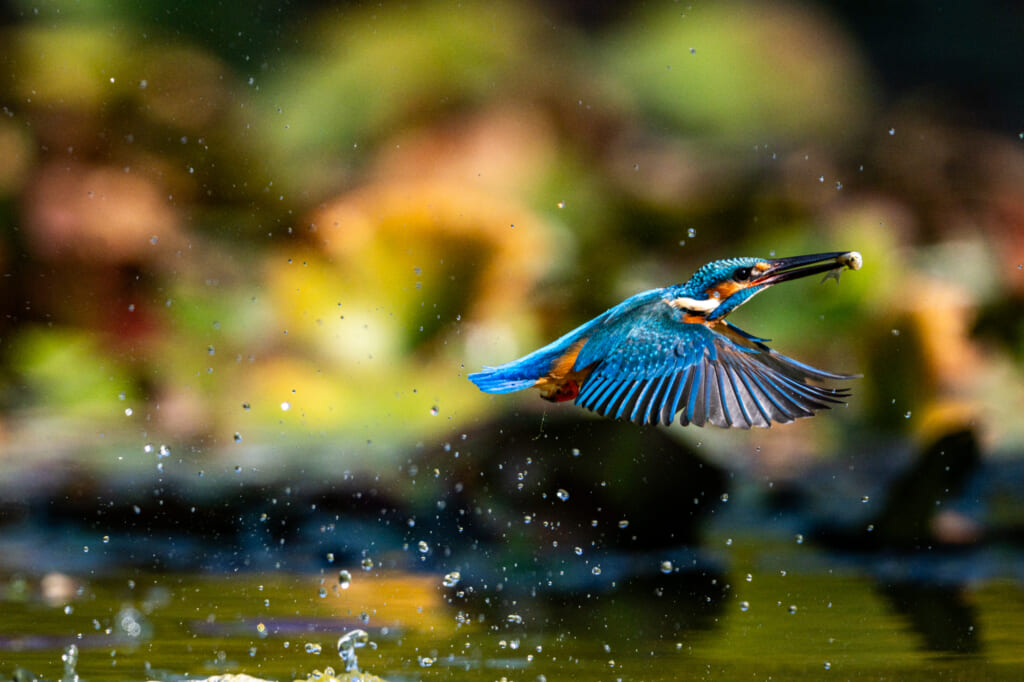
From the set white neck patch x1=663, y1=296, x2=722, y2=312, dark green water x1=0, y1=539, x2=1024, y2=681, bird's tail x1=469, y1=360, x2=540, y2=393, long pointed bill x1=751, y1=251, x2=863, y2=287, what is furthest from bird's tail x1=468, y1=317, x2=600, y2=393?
dark green water x1=0, y1=539, x2=1024, y2=681

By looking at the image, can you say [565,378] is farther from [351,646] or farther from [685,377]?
[351,646]

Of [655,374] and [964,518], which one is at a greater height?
[964,518]

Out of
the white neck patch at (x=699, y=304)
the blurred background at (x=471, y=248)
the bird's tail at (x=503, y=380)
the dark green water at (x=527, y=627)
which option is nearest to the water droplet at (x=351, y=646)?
the dark green water at (x=527, y=627)

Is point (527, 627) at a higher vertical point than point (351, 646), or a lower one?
higher

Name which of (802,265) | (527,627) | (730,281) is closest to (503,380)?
(730,281)

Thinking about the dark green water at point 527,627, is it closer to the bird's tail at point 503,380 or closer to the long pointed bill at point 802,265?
the bird's tail at point 503,380

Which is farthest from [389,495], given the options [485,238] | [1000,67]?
[1000,67]

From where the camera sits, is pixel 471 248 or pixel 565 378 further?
pixel 471 248

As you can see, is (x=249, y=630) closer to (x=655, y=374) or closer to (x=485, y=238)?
(x=655, y=374)
